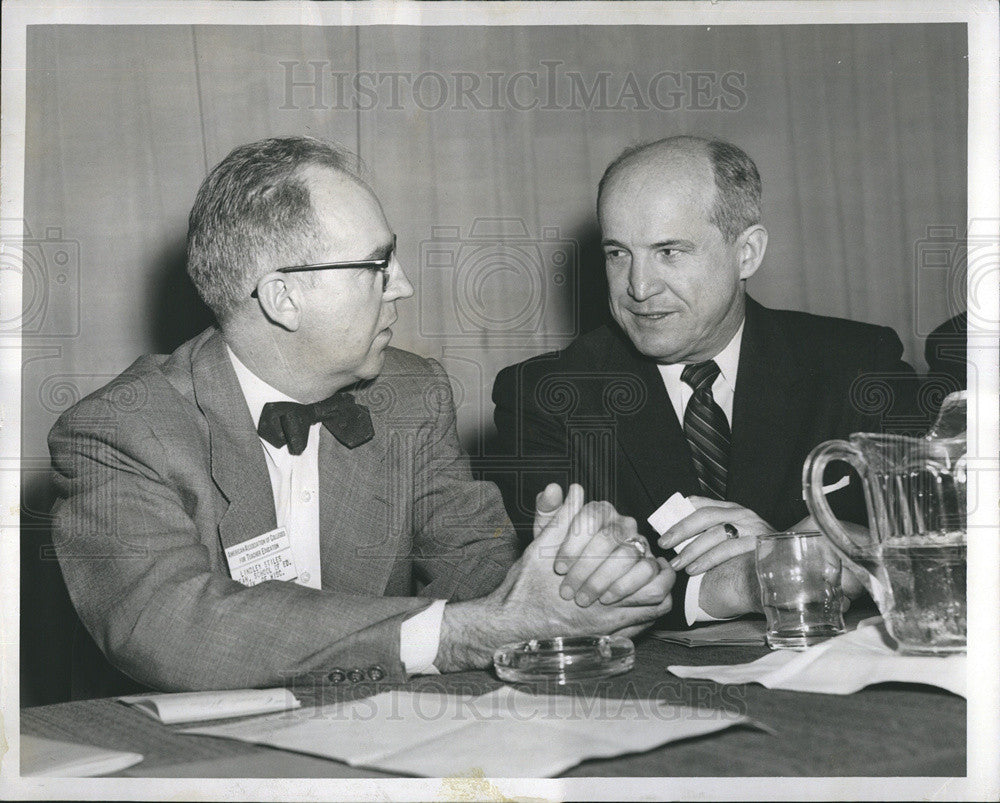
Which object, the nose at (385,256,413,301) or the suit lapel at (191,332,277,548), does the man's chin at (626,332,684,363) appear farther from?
the suit lapel at (191,332,277,548)

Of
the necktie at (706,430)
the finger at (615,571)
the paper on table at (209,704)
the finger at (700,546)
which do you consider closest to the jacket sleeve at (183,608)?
the paper on table at (209,704)

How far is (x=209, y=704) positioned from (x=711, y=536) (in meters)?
0.89

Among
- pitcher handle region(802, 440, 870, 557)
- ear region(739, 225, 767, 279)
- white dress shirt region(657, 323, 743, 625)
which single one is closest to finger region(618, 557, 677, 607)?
pitcher handle region(802, 440, 870, 557)

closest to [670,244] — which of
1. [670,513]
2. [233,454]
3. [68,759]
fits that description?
[670,513]

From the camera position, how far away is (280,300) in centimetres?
181

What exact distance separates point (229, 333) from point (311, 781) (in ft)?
3.42

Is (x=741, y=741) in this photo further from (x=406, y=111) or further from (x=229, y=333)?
(x=406, y=111)

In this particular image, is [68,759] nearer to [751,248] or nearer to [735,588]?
[735,588]

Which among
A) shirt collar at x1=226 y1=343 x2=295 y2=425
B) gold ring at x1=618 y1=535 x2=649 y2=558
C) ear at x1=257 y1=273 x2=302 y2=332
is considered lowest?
gold ring at x1=618 y1=535 x2=649 y2=558

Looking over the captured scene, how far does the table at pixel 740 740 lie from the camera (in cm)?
93

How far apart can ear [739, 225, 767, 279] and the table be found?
1.27 m

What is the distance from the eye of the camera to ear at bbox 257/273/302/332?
5.88 ft

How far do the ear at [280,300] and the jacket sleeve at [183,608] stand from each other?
367 mm

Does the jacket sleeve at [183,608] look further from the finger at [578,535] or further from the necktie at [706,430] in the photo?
the necktie at [706,430]
